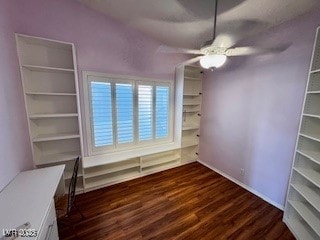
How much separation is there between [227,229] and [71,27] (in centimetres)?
344

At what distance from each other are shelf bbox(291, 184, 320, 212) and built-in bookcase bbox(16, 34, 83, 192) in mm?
2892

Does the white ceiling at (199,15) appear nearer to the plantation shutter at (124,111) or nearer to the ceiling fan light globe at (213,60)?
the ceiling fan light globe at (213,60)

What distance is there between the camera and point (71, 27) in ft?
7.18

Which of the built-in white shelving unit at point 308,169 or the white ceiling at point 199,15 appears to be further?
the white ceiling at point 199,15

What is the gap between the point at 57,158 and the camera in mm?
2168

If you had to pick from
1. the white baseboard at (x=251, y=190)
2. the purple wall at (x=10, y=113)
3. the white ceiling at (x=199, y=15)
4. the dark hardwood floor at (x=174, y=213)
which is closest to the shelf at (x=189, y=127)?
the white baseboard at (x=251, y=190)

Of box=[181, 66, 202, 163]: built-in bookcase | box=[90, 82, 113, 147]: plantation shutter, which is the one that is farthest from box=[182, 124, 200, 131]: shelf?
box=[90, 82, 113, 147]: plantation shutter

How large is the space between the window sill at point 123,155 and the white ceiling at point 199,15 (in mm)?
2110

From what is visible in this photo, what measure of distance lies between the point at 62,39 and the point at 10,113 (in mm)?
1256

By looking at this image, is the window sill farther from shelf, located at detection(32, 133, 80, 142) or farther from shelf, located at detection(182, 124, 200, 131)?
shelf, located at detection(32, 133, 80, 142)

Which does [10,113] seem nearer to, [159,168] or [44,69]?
[44,69]

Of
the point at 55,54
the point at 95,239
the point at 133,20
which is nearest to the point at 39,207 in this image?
the point at 95,239

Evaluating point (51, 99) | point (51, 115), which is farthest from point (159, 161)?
point (51, 99)

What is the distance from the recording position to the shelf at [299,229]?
166 centimetres
